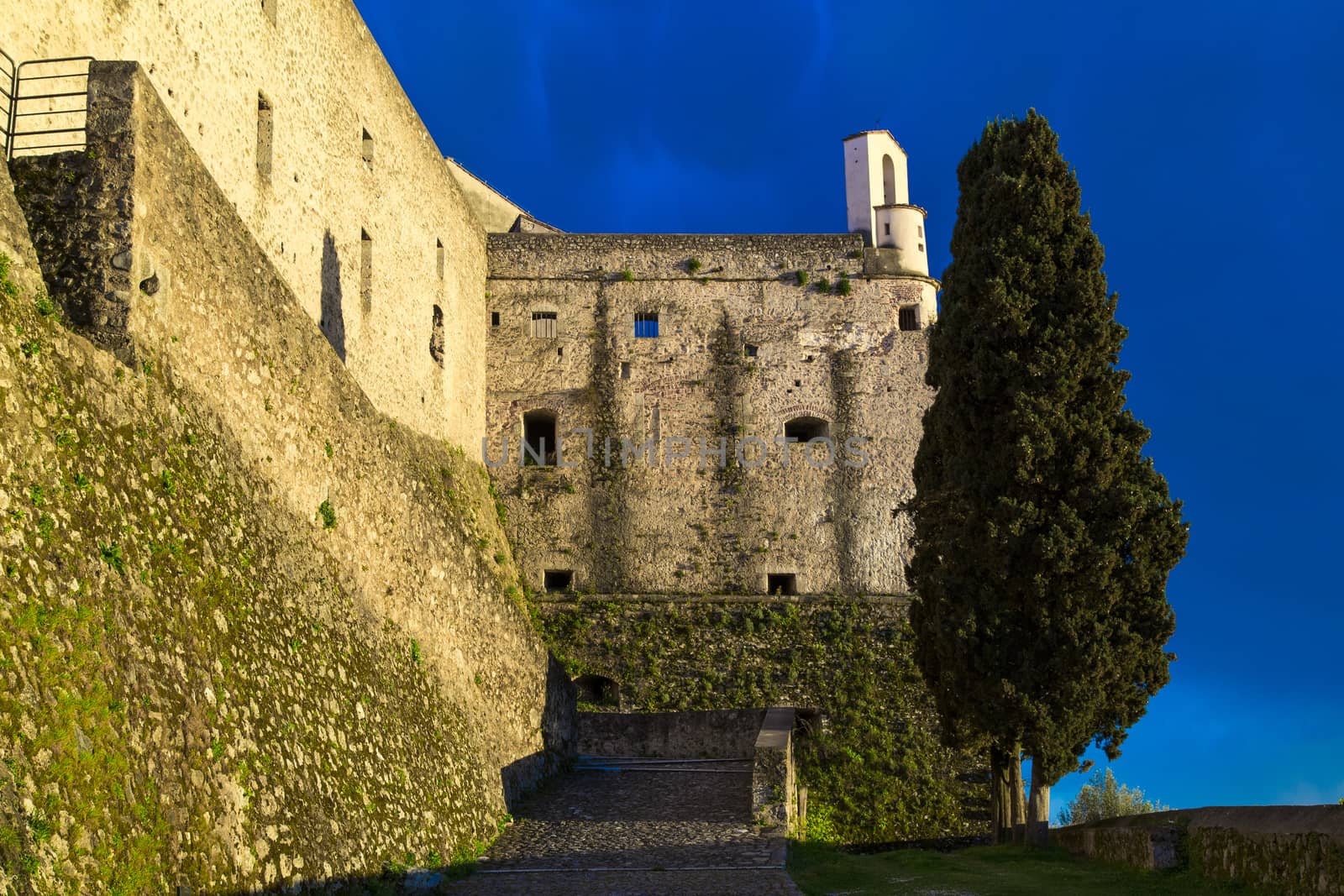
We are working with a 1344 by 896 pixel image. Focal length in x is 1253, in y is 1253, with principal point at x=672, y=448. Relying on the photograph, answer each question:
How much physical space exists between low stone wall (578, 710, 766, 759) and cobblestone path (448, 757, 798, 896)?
4.82ft

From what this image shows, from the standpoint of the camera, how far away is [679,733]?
1662 cm

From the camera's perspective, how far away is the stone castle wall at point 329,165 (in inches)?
438

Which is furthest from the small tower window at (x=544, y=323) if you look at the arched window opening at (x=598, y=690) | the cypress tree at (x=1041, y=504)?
the cypress tree at (x=1041, y=504)

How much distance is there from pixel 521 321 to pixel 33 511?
17.8 m

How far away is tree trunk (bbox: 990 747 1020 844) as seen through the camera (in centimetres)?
1366

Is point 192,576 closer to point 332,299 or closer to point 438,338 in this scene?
point 332,299

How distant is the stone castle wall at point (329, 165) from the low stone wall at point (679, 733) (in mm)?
5148

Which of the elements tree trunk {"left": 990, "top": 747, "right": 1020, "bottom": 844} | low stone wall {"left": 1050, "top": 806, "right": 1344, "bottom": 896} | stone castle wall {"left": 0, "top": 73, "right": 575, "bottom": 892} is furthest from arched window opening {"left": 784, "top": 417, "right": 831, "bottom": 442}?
stone castle wall {"left": 0, "top": 73, "right": 575, "bottom": 892}

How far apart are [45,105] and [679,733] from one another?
10.7 meters

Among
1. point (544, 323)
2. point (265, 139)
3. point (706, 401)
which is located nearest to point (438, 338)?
point (544, 323)

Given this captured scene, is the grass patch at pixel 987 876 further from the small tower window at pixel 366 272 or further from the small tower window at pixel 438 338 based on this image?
the small tower window at pixel 438 338

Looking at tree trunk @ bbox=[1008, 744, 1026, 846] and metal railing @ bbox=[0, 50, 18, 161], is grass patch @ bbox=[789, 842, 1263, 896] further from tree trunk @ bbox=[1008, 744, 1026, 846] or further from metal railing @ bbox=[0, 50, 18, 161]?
metal railing @ bbox=[0, 50, 18, 161]

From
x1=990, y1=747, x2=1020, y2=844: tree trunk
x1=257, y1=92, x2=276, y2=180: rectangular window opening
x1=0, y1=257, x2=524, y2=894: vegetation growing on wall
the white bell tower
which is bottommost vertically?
x1=990, y1=747, x2=1020, y2=844: tree trunk

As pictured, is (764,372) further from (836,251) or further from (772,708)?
(772,708)
